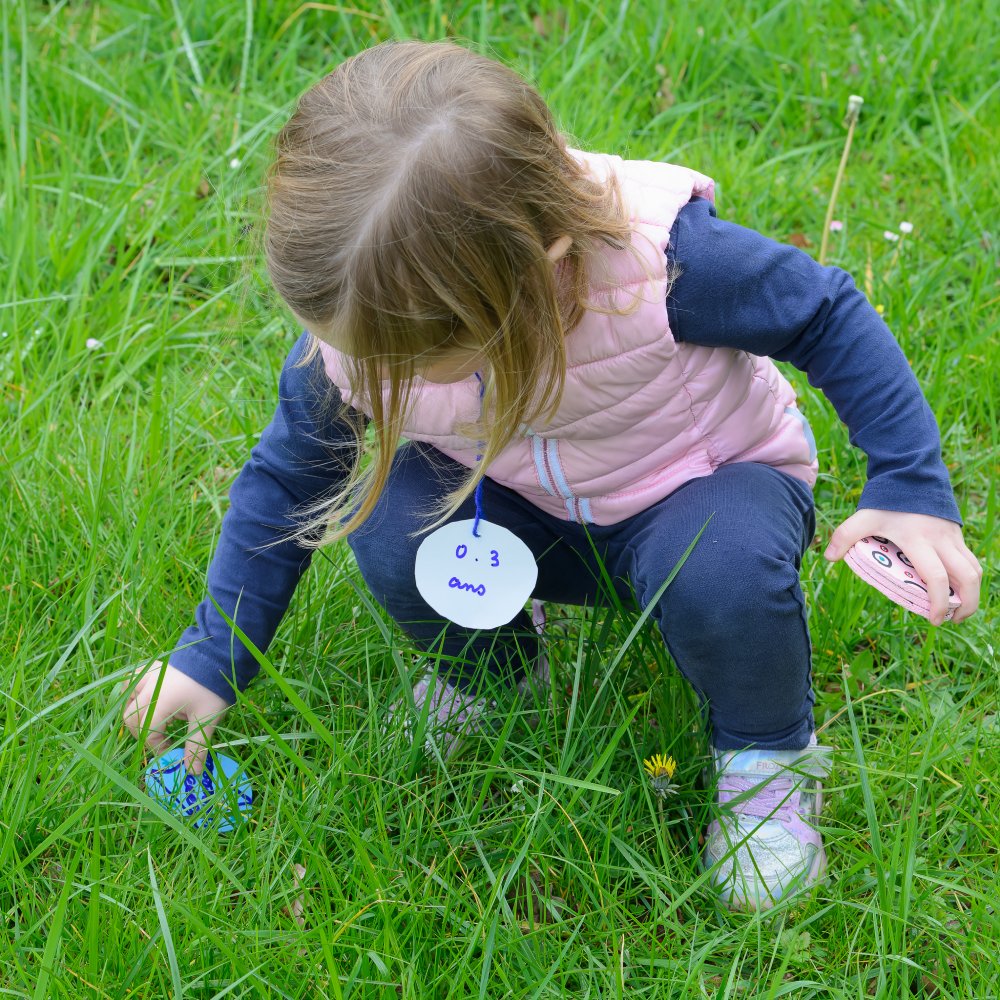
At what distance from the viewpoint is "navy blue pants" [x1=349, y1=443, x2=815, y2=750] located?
1330 millimetres

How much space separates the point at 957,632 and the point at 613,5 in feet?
5.49

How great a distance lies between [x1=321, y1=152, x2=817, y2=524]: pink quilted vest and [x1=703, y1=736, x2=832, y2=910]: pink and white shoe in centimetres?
34

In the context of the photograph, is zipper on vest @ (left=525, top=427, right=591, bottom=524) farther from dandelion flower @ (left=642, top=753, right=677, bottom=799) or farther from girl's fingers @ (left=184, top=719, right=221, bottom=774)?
girl's fingers @ (left=184, top=719, right=221, bottom=774)

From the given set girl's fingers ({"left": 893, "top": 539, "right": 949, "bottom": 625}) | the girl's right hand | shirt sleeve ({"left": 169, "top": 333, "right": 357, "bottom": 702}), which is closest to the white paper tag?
shirt sleeve ({"left": 169, "top": 333, "right": 357, "bottom": 702})

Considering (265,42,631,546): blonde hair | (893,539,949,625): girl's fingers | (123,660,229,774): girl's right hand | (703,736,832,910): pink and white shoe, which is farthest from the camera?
(123,660,229,774): girl's right hand

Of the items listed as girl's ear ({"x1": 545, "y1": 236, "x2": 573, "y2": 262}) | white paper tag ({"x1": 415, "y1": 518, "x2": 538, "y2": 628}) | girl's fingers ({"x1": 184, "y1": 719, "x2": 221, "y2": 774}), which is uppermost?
girl's ear ({"x1": 545, "y1": 236, "x2": 573, "y2": 262})

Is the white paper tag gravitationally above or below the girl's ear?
below

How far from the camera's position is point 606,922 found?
1354 millimetres

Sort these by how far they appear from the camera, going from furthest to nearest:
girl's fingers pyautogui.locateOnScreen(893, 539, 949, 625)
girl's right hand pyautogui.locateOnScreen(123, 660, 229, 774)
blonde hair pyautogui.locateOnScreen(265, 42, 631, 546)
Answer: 1. girl's right hand pyautogui.locateOnScreen(123, 660, 229, 774)
2. girl's fingers pyautogui.locateOnScreen(893, 539, 949, 625)
3. blonde hair pyautogui.locateOnScreen(265, 42, 631, 546)

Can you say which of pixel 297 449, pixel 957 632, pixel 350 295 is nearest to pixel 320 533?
pixel 297 449

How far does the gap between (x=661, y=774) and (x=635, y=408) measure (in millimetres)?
428

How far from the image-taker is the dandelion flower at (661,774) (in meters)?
1.44

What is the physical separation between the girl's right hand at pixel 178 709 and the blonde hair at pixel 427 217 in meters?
0.48

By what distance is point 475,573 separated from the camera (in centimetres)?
145
